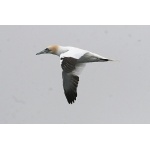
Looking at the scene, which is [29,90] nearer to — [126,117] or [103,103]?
[103,103]

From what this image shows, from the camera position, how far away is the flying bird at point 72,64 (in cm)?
244

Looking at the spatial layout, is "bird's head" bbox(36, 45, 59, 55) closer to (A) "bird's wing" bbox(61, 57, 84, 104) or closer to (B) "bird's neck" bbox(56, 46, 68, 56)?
(B) "bird's neck" bbox(56, 46, 68, 56)

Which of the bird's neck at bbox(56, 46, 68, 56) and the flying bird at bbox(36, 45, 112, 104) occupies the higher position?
the bird's neck at bbox(56, 46, 68, 56)

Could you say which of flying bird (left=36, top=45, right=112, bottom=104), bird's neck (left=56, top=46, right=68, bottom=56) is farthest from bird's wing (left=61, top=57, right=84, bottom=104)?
bird's neck (left=56, top=46, right=68, bottom=56)

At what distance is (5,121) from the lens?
304cm

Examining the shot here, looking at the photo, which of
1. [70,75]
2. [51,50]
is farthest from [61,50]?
[70,75]

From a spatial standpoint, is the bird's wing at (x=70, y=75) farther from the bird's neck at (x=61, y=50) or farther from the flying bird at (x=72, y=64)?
the bird's neck at (x=61, y=50)

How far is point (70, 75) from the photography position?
8.20 feet

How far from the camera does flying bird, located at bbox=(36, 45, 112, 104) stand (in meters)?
2.44

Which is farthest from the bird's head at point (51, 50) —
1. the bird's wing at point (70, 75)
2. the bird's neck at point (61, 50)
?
the bird's wing at point (70, 75)

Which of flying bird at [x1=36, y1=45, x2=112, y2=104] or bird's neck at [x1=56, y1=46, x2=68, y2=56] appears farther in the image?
bird's neck at [x1=56, y1=46, x2=68, y2=56]

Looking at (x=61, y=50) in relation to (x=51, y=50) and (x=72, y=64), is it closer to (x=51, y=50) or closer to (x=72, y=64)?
(x=51, y=50)

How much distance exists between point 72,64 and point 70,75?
9 cm
